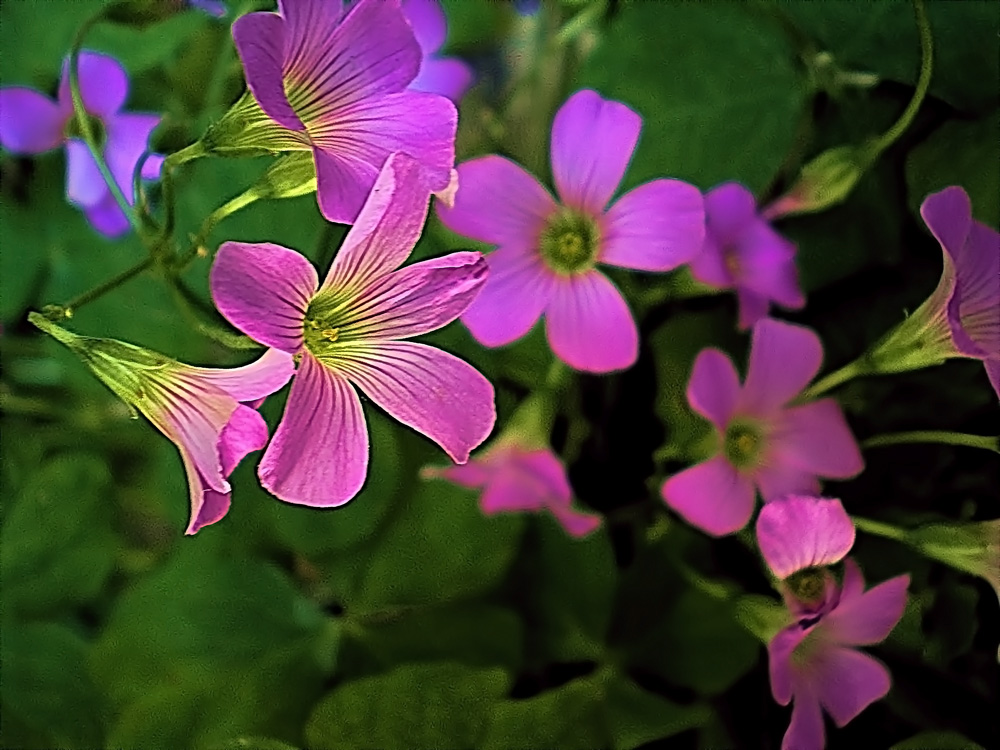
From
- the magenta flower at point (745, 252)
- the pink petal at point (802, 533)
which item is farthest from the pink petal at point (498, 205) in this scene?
the pink petal at point (802, 533)

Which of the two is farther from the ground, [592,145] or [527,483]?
[592,145]

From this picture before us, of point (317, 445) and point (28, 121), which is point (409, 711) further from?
point (28, 121)

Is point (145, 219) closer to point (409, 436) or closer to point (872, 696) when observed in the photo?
point (409, 436)

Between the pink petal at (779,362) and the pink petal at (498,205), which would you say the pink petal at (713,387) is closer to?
the pink petal at (779,362)

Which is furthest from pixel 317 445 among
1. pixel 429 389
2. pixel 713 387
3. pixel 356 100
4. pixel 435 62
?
pixel 435 62

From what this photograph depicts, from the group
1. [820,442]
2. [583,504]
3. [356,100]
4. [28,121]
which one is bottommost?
[583,504]

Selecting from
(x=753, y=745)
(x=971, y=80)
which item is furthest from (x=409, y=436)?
(x=971, y=80)

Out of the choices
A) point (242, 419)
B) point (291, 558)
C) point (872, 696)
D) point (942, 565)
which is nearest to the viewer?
point (242, 419)
